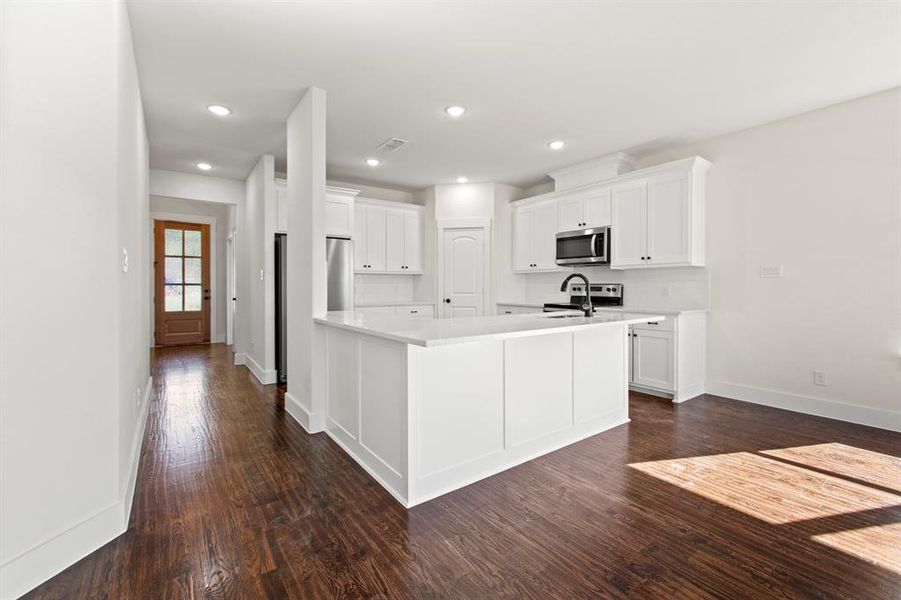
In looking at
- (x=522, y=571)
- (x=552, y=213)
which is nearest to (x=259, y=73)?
(x=522, y=571)

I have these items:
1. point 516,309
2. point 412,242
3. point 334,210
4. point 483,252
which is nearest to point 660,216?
point 516,309

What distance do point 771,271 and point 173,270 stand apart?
9.16 meters

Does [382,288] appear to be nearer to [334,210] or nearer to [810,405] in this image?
[334,210]

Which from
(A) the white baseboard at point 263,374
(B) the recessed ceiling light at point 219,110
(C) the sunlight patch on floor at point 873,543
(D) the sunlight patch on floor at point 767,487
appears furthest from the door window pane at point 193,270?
(C) the sunlight patch on floor at point 873,543

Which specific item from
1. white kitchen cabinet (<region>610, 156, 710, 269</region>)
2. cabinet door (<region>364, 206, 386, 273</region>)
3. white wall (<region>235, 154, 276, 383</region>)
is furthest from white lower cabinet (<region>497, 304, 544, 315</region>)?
white wall (<region>235, 154, 276, 383</region>)

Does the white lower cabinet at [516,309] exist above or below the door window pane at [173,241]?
below

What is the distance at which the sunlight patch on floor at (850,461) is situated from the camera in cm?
242

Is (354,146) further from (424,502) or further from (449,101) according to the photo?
(424,502)

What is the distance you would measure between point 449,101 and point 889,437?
13.9ft

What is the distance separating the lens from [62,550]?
5.33 ft

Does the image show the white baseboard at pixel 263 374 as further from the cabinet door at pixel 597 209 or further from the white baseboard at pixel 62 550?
the cabinet door at pixel 597 209

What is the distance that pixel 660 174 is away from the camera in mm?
4348

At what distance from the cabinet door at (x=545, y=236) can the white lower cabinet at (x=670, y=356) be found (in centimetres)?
154

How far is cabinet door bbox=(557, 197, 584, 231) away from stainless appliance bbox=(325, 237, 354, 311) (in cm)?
269
